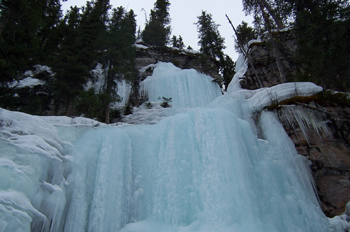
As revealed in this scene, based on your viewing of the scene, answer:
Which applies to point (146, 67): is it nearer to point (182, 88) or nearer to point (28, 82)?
point (182, 88)

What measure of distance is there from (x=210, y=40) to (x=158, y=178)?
69.9 ft

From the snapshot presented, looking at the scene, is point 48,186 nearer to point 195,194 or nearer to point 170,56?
point 195,194

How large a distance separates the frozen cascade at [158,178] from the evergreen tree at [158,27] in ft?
61.1

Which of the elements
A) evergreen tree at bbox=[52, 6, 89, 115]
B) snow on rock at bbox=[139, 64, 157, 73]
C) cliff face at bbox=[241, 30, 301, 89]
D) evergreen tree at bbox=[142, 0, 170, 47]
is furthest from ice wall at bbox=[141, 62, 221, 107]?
evergreen tree at bbox=[142, 0, 170, 47]

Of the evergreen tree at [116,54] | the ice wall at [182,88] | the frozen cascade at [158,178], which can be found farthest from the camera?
the ice wall at [182,88]

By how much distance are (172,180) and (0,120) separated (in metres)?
4.96

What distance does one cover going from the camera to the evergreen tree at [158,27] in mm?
24391

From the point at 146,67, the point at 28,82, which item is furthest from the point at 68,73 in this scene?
the point at 146,67

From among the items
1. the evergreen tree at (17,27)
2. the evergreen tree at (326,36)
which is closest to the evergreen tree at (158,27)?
the evergreen tree at (17,27)

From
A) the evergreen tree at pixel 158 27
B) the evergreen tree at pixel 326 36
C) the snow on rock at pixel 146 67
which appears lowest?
the evergreen tree at pixel 326 36

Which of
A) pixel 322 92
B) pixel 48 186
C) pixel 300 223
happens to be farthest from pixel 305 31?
pixel 48 186

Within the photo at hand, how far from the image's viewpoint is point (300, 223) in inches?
229

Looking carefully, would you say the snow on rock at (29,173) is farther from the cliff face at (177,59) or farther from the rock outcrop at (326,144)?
the cliff face at (177,59)

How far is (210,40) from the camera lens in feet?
80.1
